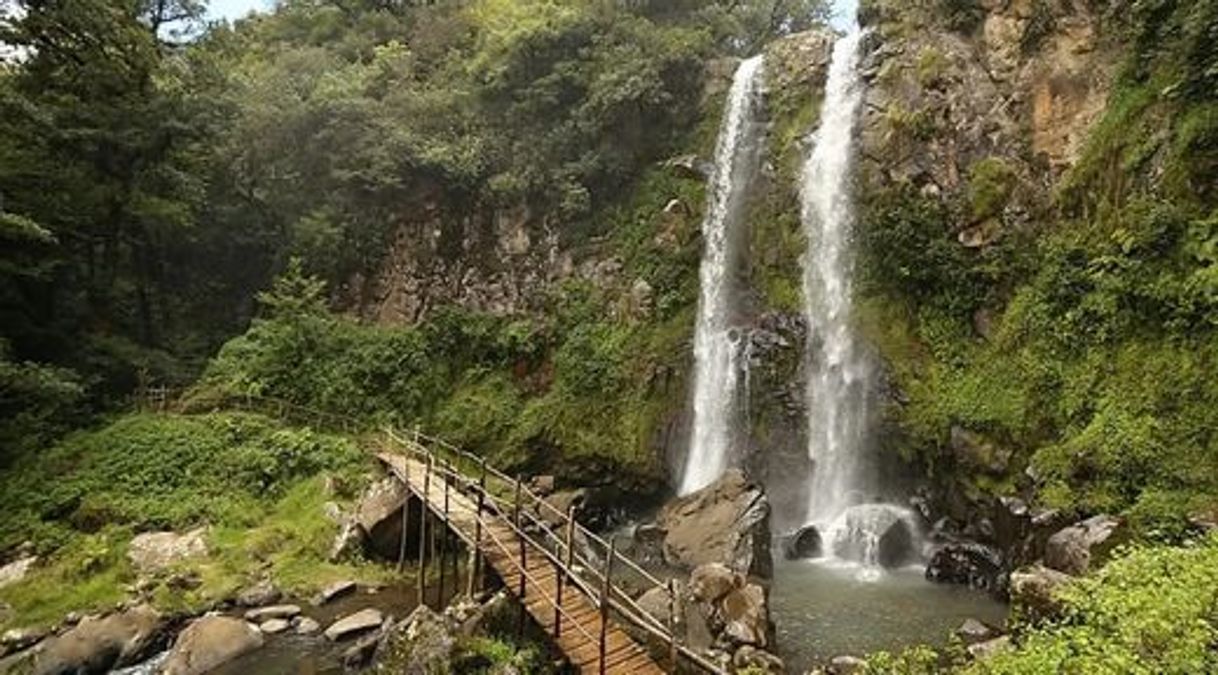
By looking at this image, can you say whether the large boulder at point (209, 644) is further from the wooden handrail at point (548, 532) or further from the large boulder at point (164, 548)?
the wooden handrail at point (548, 532)

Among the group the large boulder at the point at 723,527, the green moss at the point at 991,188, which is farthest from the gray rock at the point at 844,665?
the green moss at the point at 991,188

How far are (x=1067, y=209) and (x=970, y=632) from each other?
382 inches

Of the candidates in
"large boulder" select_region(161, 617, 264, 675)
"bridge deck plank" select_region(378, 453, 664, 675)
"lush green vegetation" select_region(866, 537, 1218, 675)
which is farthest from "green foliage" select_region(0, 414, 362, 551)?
"lush green vegetation" select_region(866, 537, 1218, 675)

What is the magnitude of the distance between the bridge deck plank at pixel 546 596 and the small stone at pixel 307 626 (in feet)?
8.36

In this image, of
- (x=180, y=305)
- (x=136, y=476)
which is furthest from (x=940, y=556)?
(x=180, y=305)

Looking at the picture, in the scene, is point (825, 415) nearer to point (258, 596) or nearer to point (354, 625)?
point (354, 625)

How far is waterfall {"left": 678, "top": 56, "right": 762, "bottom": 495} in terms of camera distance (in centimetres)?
1980

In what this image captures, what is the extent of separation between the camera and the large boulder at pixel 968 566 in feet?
45.4

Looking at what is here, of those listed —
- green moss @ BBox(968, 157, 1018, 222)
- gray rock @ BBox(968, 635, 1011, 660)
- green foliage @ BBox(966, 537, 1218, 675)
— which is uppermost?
green moss @ BBox(968, 157, 1018, 222)

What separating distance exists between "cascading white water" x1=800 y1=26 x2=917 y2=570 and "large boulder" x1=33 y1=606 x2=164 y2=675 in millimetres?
12309

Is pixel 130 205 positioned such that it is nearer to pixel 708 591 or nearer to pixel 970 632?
pixel 708 591

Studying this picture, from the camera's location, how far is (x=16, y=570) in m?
14.4

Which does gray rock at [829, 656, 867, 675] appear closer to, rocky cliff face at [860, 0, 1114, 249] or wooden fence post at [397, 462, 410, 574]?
wooden fence post at [397, 462, 410, 574]

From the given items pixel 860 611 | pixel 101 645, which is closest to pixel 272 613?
pixel 101 645
